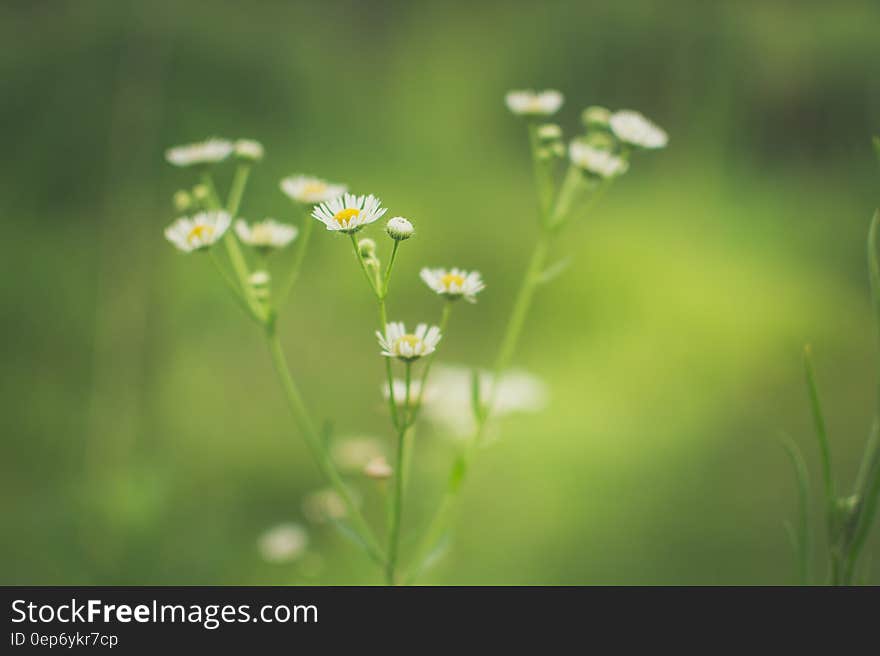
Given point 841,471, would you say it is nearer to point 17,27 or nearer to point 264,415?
point 264,415

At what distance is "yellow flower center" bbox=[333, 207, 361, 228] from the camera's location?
1.25 ft

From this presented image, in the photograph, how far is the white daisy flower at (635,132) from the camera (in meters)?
0.52

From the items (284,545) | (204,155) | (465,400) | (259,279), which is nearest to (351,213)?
(259,279)

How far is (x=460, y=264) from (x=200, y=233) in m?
1.10

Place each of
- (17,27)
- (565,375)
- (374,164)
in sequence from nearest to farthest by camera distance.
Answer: (565,375)
(17,27)
(374,164)

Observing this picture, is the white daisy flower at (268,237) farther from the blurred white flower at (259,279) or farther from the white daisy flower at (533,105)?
the white daisy flower at (533,105)

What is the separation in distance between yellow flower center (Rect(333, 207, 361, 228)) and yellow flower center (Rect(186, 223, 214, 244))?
0.42 feet

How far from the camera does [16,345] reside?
131 cm

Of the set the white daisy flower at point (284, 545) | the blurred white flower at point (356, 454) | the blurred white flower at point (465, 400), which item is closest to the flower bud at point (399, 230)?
the blurred white flower at point (465, 400)

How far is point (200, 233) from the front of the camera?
0.47 metres

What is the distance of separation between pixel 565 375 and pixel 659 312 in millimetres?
309

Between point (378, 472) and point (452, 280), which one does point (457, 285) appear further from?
point (378, 472)

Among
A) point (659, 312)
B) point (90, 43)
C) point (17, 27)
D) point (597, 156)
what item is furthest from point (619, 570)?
point (17, 27)

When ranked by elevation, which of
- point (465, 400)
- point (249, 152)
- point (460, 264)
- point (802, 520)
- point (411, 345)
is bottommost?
point (802, 520)
